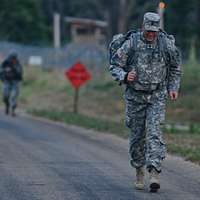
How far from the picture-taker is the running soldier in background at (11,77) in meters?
25.9

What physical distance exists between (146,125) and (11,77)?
52.4 ft

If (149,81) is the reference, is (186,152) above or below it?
below

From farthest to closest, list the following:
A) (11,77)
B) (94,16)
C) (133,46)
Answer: (94,16)
(11,77)
(133,46)

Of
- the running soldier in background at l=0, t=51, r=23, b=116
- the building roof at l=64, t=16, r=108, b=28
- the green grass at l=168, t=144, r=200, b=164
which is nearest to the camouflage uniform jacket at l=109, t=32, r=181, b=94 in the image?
the green grass at l=168, t=144, r=200, b=164

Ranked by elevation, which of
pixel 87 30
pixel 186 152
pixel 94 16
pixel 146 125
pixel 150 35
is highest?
pixel 94 16

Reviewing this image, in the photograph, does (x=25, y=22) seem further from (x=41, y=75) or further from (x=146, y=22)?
(x=146, y=22)

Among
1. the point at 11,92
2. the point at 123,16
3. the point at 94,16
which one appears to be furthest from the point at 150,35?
the point at 94,16

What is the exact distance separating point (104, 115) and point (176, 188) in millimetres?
19054

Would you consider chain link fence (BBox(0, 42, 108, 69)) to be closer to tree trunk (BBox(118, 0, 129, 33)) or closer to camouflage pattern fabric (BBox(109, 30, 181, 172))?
tree trunk (BBox(118, 0, 129, 33))

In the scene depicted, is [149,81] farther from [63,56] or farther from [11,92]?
[63,56]

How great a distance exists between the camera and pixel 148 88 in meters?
10.4

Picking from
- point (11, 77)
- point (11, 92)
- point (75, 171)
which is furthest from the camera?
point (11, 92)

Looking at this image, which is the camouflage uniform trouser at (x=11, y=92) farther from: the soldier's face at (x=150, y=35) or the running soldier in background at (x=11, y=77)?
the soldier's face at (x=150, y=35)

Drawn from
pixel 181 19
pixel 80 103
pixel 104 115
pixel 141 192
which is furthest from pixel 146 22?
pixel 181 19
